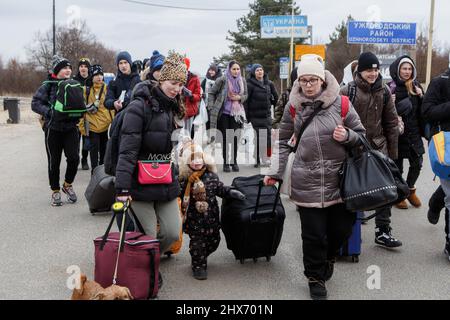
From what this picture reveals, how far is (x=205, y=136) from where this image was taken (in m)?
12.2

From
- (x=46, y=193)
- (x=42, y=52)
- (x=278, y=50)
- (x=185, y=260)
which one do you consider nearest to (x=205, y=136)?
(x=46, y=193)

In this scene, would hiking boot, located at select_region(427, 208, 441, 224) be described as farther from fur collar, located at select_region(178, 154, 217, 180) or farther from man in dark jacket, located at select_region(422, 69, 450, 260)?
fur collar, located at select_region(178, 154, 217, 180)

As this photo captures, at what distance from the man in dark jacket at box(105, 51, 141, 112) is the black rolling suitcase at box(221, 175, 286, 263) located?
12.8 feet

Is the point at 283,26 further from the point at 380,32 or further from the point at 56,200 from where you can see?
the point at 56,200

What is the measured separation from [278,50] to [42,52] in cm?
2304

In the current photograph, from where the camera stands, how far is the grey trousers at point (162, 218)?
14.7ft

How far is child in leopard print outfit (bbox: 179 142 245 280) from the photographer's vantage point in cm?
485

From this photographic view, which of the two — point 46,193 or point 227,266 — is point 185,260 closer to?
point 227,266

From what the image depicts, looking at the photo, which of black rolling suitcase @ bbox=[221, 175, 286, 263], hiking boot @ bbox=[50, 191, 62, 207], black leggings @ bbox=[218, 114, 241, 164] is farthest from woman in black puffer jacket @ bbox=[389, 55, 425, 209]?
hiking boot @ bbox=[50, 191, 62, 207]

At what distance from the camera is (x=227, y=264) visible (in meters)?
5.24

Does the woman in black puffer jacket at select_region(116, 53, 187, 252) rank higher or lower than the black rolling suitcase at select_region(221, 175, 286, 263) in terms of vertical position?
higher

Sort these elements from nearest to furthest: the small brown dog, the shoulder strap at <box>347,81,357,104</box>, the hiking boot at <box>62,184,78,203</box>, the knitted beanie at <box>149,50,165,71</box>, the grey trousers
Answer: the small brown dog
the grey trousers
the knitted beanie at <box>149,50,165,71</box>
the shoulder strap at <box>347,81,357,104</box>
the hiking boot at <box>62,184,78,203</box>

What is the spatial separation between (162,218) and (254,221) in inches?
32.0

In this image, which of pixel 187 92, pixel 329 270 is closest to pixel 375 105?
pixel 329 270
